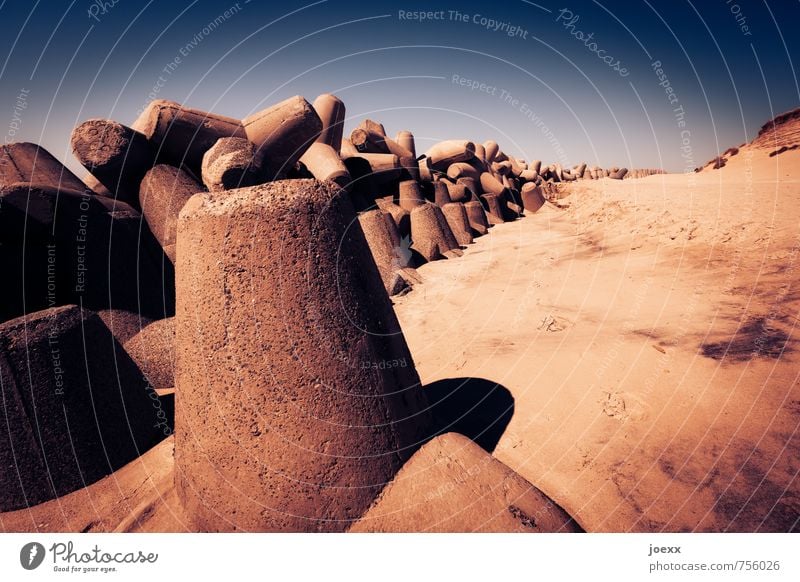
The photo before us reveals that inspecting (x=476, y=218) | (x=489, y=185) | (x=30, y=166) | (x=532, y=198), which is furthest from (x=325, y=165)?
(x=532, y=198)

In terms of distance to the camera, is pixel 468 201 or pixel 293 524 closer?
pixel 293 524

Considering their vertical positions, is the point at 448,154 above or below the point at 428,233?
above

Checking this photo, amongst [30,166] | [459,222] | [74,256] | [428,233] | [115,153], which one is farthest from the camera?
[459,222]

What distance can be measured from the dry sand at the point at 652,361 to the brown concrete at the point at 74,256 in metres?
2.91

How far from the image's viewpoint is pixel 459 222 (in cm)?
946

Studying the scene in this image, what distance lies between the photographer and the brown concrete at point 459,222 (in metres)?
9.27

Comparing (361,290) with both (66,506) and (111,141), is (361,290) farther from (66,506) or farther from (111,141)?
(111,141)

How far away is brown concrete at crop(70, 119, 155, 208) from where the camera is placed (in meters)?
3.97

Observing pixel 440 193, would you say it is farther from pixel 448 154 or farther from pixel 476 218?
pixel 448 154

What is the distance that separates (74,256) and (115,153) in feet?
4.96

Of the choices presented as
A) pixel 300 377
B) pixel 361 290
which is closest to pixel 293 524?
pixel 300 377

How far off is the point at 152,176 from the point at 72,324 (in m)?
2.98

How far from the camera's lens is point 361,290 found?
169 cm

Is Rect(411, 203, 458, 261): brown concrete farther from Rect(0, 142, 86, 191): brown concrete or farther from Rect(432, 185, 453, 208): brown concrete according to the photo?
Rect(0, 142, 86, 191): brown concrete
